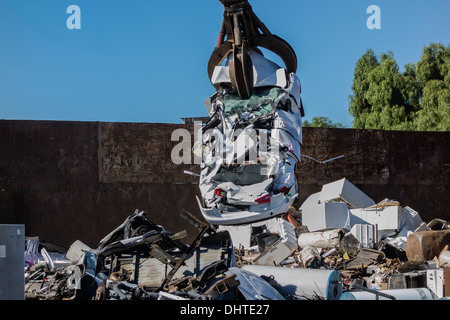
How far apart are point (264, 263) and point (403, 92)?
17.7 meters

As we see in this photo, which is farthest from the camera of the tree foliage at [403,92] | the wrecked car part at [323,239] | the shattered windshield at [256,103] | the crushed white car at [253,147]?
the tree foliage at [403,92]

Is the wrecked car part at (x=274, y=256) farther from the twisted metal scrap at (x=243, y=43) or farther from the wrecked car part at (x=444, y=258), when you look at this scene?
the twisted metal scrap at (x=243, y=43)

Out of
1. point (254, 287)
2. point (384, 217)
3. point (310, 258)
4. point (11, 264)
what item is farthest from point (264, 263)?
point (11, 264)

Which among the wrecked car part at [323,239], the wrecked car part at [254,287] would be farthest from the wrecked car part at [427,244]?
the wrecked car part at [254,287]

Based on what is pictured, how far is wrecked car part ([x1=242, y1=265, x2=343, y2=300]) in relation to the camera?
5.91m

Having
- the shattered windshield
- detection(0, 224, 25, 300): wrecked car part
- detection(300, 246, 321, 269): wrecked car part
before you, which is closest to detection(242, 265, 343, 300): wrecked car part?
detection(300, 246, 321, 269): wrecked car part

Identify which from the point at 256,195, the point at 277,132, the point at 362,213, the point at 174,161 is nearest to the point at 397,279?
the point at 256,195

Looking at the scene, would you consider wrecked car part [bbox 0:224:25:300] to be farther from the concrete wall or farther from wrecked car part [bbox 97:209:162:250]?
the concrete wall

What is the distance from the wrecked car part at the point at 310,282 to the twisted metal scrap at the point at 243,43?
361 cm

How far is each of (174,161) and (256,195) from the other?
396 centimetres

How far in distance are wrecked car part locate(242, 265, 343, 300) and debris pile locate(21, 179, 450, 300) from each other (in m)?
0.01

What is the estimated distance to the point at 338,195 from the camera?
37.4 ft

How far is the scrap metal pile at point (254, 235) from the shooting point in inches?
249
